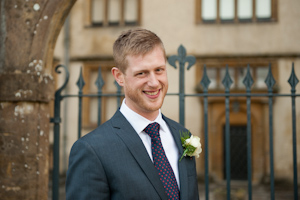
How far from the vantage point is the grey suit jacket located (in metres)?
1.58

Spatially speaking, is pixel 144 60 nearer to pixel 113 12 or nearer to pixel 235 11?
pixel 235 11

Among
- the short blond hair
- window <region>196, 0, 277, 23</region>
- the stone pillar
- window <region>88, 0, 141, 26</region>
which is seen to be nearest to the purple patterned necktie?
the short blond hair

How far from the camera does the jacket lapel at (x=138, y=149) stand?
65.2 inches

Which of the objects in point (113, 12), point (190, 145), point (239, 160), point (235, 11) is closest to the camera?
point (190, 145)

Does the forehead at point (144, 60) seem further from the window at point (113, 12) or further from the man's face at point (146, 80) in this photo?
the window at point (113, 12)

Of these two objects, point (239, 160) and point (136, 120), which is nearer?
point (136, 120)

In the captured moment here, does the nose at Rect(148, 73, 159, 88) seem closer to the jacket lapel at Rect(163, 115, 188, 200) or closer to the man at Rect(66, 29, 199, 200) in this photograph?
the man at Rect(66, 29, 199, 200)

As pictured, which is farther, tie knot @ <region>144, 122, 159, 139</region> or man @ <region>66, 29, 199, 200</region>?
tie knot @ <region>144, 122, 159, 139</region>

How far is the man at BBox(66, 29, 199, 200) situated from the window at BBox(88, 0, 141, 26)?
9870 millimetres

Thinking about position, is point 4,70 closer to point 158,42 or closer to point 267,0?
point 158,42

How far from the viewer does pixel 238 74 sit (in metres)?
10.8

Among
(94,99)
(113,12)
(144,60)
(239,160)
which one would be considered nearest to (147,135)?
(144,60)

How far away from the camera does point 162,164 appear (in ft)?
5.74

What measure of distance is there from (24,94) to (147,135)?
1.34 metres
